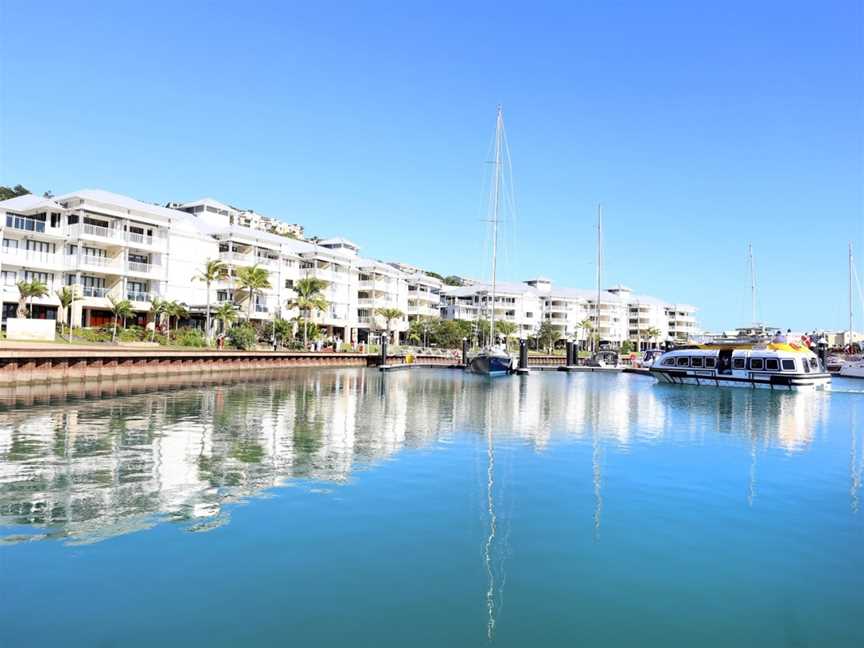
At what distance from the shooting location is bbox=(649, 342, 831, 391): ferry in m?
54.5

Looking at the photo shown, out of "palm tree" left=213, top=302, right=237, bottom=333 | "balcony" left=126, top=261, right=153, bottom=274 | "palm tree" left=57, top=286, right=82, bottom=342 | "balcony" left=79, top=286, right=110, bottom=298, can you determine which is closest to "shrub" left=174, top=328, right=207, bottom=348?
"palm tree" left=213, top=302, right=237, bottom=333

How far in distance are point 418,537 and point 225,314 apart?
6652cm

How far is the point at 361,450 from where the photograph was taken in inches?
829

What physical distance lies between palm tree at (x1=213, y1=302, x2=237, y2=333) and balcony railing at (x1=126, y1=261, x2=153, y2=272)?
8716 mm

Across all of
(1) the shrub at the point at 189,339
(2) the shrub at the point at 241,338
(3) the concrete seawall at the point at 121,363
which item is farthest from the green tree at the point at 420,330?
(1) the shrub at the point at 189,339

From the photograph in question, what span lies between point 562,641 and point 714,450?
1702 cm

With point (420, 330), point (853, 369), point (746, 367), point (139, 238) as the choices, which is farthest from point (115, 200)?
point (853, 369)

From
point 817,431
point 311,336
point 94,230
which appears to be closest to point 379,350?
point 311,336

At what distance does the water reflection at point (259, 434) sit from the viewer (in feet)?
44.3

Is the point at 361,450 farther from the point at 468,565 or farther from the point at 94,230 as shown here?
the point at 94,230

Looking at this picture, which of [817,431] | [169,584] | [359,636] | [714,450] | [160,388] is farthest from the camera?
[160,388]

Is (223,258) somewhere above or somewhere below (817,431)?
above

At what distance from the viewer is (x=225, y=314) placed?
74438 mm

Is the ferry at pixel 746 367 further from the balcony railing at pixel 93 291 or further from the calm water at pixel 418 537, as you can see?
the balcony railing at pixel 93 291
